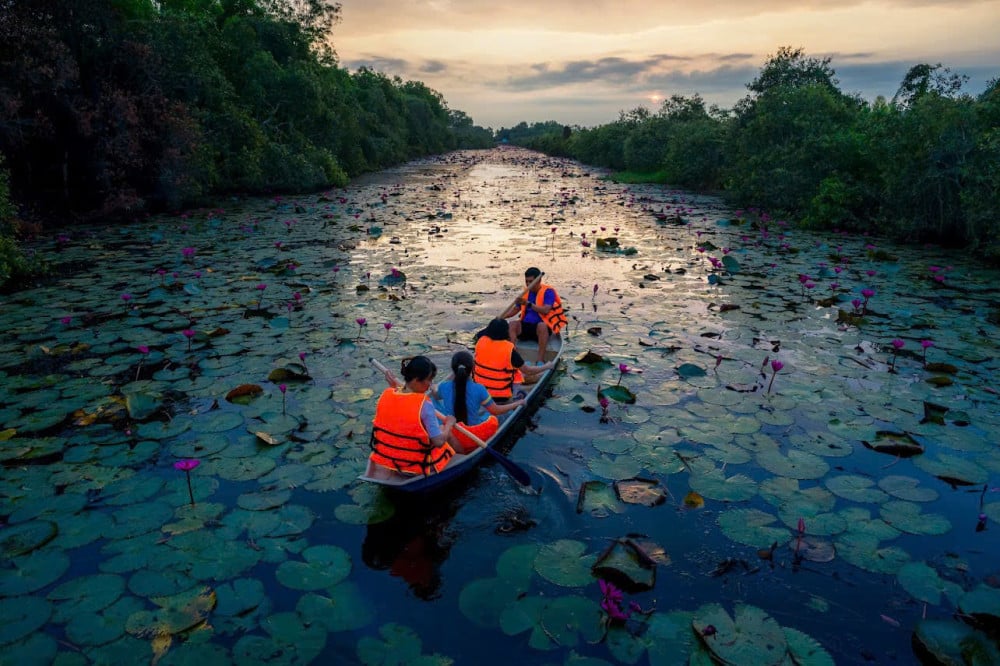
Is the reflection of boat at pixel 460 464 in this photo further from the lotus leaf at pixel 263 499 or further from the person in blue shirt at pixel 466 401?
the lotus leaf at pixel 263 499

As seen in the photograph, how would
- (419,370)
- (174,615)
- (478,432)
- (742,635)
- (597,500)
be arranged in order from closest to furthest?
(742,635)
(174,615)
(419,370)
(597,500)
(478,432)

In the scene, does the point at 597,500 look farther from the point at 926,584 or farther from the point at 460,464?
the point at 926,584

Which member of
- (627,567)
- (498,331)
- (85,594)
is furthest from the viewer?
(498,331)

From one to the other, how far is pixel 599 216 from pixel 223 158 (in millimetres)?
14772

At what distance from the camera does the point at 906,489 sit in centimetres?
466

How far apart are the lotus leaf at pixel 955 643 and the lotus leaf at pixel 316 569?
3.50m

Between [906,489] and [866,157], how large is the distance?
52.2 ft

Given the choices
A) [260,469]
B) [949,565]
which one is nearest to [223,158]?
[260,469]

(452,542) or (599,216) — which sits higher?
(599,216)

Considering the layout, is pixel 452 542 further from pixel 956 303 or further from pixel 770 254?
pixel 770 254

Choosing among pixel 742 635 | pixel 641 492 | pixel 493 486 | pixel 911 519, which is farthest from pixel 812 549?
pixel 493 486

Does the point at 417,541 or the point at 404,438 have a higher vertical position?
the point at 404,438

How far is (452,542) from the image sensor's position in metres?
4.20

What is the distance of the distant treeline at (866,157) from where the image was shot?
1312 centimetres
